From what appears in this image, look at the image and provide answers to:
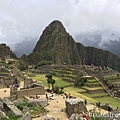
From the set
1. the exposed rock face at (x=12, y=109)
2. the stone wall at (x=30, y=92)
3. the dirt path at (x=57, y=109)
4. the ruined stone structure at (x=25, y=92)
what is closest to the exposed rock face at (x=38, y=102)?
the dirt path at (x=57, y=109)

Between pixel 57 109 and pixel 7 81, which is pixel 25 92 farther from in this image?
pixel 7 81

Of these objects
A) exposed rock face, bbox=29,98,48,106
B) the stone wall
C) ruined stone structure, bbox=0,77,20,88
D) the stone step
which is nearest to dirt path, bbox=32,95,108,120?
exposed rock face, bbox=29,98,48,106

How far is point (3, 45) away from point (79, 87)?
229 feet

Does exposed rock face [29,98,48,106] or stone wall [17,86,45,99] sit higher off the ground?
stone wall [17,86,45,99]

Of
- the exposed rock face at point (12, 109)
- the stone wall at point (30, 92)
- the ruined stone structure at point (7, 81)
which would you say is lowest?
the exposed rock face at point (12, 109)

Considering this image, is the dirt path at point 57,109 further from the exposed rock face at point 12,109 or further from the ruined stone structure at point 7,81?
the ruined stone structure at point 7,81

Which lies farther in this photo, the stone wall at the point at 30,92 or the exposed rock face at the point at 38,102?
the stone wall at the point at 30,92

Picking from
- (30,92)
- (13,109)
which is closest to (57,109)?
(13,109)

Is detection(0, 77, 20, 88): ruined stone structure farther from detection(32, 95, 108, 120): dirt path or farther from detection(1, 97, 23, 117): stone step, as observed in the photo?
detection(1, 97, 23, 117): stone step

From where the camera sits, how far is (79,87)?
5247cm

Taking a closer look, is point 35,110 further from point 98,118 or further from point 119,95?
point 119,95

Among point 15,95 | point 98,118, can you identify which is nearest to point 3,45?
point 15,95

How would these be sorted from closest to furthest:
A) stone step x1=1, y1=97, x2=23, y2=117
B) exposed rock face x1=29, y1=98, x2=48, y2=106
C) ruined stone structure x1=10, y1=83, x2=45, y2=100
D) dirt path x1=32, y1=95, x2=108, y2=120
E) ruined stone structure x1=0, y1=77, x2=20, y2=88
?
stone step x1=1, y1=97, x2=23, y2=117
dirt path x1=32, y1=95, x2=108, y2=120
exposed rock face x1=29, y1=98, x2=48, y2=106
ruined stone structure x1=10, y1=83, x2=45, y2=100
ruined stone structure x1=0, y1=77, x2=20, y2=88

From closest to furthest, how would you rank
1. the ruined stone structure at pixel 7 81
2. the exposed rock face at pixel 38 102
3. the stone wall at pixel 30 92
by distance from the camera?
the exposed rock face at pixel 38 102 → the stone wall at pixel 30 92 → the ruined stone structure at pixel 7 81
